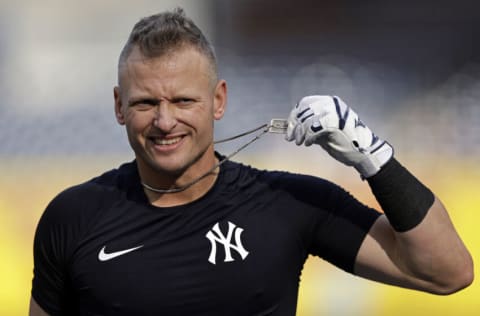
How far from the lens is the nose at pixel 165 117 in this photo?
5.95 feet

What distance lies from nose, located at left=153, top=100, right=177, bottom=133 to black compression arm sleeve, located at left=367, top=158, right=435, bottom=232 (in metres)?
0.48

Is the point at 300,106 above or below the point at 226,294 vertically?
above

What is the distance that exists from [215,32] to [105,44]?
866mm

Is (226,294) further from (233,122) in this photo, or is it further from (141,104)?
(233,122)

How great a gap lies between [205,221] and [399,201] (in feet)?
1.53

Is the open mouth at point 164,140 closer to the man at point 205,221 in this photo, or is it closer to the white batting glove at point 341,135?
the man at point 205,221

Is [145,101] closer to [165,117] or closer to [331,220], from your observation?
[165,117]

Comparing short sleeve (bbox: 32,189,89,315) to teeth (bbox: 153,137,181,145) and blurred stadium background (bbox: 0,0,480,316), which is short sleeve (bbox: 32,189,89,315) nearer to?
teeth (bbox: 153,137,181,145)

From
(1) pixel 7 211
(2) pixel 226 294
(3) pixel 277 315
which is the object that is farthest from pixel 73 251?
(1) pixel 7 211

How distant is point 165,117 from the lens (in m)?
1.83

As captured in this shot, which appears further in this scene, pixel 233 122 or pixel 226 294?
pixel 233 122

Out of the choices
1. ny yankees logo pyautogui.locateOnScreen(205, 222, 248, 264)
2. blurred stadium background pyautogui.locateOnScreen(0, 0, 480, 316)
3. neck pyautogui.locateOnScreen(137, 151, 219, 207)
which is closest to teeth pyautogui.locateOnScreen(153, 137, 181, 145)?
neck pyautogui.locateOnScreen(137, 151, 219, 207)

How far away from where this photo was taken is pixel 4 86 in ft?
19.7

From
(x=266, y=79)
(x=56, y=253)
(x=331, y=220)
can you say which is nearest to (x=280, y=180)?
(x=331, y=220)
